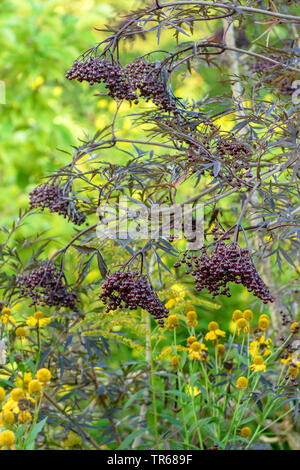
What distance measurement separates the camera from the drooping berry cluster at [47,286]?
A: 1.08m

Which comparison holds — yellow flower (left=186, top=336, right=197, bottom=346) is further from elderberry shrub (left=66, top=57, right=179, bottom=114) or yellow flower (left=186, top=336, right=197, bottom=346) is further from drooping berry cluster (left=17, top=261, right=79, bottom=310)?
elderberry shrub (left=66, top=57, right=179, bottom=114)

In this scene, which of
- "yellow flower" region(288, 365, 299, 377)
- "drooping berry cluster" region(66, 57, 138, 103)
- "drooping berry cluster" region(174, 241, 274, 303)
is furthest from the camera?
"yellow flower" region(288, 365, 299, 377)

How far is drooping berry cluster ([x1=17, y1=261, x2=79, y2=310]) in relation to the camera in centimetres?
108

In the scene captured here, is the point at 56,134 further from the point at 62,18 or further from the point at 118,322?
the point at 118,322

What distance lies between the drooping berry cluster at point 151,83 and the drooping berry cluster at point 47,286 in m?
0.35

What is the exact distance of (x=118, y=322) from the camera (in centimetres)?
120

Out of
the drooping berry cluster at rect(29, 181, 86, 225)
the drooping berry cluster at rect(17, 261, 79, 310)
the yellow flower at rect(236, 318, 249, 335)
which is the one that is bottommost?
the yellow flower at rect(236, 318, 249, 335)

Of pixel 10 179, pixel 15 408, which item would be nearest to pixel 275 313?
pixel 15 408

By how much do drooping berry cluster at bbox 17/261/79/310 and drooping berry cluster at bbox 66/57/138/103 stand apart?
13.1 inches

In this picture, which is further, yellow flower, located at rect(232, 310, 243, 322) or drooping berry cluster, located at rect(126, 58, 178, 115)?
yellow flower, located at rect(232, 310, 243, 322)

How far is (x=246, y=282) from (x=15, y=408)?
16.3 inches

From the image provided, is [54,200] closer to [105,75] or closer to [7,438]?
[105,75]

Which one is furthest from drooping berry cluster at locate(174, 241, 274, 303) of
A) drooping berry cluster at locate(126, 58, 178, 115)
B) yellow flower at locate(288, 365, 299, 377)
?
yellow flower at locate(288, 365, 299, 377)

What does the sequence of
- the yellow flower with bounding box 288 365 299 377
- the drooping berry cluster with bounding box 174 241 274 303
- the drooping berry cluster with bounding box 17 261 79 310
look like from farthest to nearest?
1. the yellow flower with bounding box 288 365 299 377
2. the drooping berry cluster with bounding box 17 261 79 310
3. the drooping berry cluster with bounding box 174 241 274 303
